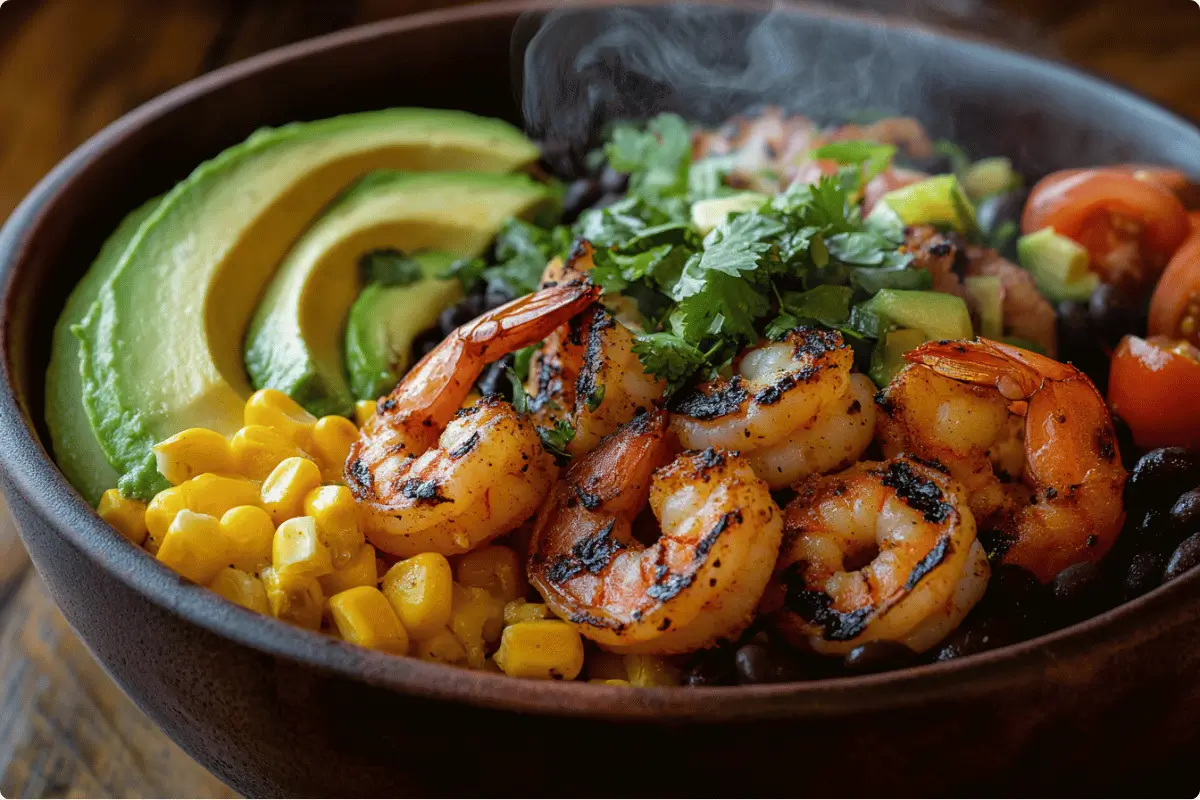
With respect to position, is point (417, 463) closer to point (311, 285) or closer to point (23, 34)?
point (311, 285)

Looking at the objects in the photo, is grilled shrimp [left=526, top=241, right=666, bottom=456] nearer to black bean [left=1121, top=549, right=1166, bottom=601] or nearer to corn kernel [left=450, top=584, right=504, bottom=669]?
corn kernel [left=450, top=584, right=504, bottom=669]

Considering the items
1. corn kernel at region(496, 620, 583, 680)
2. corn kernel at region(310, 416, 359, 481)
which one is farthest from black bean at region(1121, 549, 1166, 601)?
corn kernel at region(310, 416, 359, 481)

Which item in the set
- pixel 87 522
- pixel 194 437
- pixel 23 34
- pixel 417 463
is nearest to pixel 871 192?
pixel 417 463

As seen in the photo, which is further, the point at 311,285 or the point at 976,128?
the point at 976,128

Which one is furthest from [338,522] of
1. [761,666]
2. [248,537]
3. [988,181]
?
[988,181]

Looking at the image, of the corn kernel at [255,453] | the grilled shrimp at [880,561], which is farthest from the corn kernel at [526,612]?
the corn kernel at [255,453]

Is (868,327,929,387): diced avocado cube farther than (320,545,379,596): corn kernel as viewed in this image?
Yes
